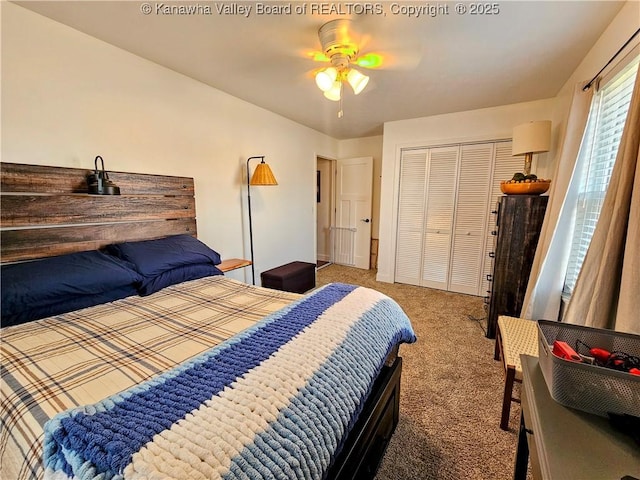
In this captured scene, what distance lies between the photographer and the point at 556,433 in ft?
2.06

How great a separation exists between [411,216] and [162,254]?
10.3 ft

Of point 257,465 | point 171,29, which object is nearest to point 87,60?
point 171,29

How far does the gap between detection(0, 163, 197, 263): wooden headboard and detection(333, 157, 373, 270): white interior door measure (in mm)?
3001

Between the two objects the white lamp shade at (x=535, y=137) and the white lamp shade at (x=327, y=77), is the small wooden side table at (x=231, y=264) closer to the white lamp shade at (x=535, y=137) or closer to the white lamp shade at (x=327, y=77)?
the white lamp shade at (x=327, y=77)

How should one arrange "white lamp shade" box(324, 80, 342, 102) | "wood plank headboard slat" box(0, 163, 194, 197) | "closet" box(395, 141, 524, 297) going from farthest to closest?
"closet" box(395, 141, 524, 297) < "white lamp shade" box(324, 80, 342, 102) < "wood plank headboard slat" box(0, 163, 194, 197)

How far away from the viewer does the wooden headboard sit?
5.33 feet

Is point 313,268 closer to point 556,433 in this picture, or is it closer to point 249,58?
point 249,58

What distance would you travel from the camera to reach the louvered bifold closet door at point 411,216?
3814mm

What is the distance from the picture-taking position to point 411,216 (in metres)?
3.94

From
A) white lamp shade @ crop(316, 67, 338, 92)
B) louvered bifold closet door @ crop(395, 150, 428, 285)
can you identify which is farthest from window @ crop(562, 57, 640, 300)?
louvered bifold closet door @ crop(395, 150, 428, 285)

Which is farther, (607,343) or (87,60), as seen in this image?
(87,60)

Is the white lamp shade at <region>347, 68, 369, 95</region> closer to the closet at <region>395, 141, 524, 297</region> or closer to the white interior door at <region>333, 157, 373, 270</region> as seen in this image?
the closet at <region>395, 141, 524, 297</region>

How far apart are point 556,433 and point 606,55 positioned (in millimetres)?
2364

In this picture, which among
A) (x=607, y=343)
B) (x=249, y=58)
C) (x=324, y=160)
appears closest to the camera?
(x=607, y=343)
